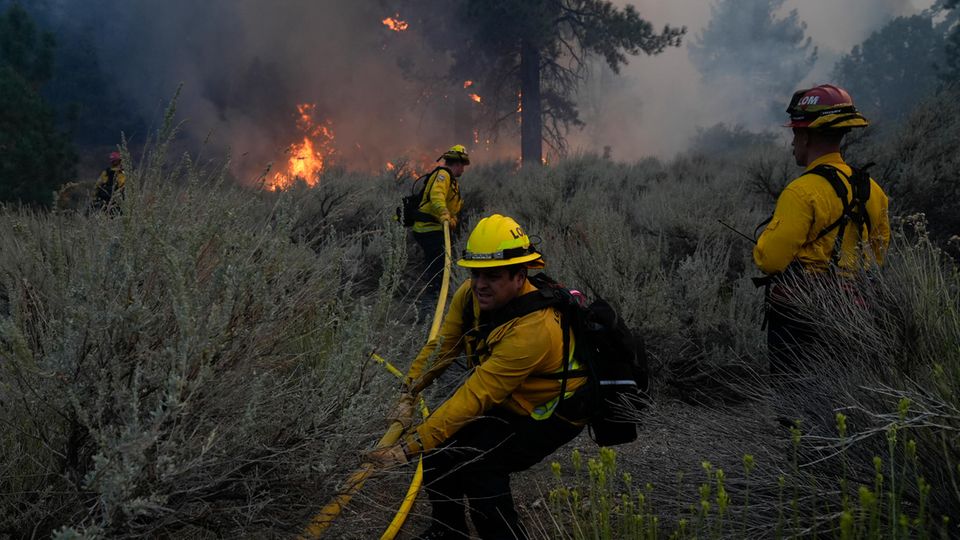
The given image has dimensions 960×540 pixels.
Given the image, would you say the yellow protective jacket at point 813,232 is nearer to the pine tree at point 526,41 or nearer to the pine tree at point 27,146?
the pine tree at point 526,41

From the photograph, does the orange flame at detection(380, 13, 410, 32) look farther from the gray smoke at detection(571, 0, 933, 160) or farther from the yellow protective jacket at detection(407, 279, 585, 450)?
the yellow protective jacket at detection(407, 279, 585, 450)

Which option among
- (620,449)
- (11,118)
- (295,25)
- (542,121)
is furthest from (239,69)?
(620,449)

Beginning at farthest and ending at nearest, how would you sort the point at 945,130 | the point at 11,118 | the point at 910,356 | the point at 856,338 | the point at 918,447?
the point at 11,118, the point at 945,130, the point at 856,338, the point at 910,356, the point at 918,447

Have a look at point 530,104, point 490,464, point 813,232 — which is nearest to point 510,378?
point 490,464

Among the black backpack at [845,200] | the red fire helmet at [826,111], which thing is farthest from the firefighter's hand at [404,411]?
the red fire helmet at [826,111]

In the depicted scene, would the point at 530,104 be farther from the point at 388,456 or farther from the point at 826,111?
the point at 388,456

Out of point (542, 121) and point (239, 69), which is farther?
point (239, 69)

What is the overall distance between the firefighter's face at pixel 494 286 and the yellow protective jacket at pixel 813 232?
1355 millimetres

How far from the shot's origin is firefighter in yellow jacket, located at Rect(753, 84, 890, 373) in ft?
11.4

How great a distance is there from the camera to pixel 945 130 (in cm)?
905

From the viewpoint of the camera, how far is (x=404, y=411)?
308 centimetres

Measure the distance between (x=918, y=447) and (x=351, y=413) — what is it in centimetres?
184

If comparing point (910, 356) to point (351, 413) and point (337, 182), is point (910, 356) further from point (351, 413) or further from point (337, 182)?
point (337, 182)

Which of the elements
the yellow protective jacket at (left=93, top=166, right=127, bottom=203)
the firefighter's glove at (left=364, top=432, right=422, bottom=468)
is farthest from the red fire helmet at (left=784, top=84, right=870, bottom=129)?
the yellow protective jacket at (left=93, top=166, right=127, bottom=203)
